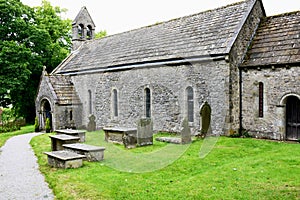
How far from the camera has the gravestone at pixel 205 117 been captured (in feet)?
54.0

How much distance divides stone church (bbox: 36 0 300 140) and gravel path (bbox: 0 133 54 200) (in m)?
8.44

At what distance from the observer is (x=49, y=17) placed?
4019cm

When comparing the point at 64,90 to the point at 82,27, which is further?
the point at 82,27

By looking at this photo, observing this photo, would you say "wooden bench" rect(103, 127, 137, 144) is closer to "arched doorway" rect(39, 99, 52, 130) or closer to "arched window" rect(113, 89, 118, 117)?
"arched window" rect(113, 89, 118, 117)

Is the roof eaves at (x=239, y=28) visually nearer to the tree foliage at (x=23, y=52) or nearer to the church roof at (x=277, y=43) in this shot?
the church roof at (x=277, y=43)

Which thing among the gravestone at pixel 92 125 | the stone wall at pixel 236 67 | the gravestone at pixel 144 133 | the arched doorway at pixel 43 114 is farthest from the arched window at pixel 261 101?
the arched doorway at pixel 43 114

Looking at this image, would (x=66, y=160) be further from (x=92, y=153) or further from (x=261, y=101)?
(x=261, y=101)

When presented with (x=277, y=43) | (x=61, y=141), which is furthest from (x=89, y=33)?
(x=277, y=43)

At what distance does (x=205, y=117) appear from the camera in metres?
16.5

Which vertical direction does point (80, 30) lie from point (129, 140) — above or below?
above

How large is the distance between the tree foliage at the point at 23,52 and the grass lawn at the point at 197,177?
19.8 m

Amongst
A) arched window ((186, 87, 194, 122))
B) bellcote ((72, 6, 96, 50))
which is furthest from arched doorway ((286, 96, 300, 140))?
bellcote ((72, 6, 96, 50))

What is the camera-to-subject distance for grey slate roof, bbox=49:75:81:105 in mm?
25375

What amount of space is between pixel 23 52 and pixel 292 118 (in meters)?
26.3
